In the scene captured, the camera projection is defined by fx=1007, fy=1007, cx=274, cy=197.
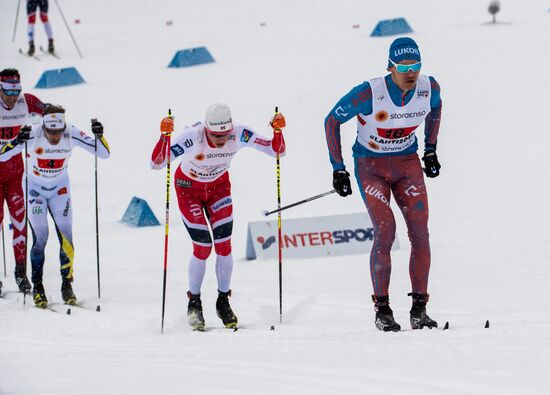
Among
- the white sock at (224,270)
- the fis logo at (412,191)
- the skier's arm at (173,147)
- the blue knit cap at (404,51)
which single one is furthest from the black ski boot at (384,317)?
the skier's arm at (173,147)

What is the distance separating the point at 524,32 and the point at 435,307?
13.5 m

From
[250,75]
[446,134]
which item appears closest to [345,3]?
[250,75]

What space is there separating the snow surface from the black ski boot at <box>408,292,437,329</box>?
0.28m

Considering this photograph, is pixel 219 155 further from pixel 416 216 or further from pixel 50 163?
pixel 50 163

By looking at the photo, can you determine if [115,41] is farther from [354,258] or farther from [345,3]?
[354,258]

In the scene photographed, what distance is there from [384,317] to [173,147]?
1.97 meters

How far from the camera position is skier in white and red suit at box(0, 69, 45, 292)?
8.78 metres

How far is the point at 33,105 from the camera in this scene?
908 cm

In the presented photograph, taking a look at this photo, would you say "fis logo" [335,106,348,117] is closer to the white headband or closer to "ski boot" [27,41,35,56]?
the white headband

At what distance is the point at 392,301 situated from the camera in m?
7.89

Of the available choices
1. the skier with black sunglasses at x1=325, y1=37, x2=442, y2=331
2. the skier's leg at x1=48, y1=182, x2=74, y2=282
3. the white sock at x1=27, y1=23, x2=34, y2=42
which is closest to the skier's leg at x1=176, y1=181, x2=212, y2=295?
the skier with black sunglasses at x1=325, y1=37, x2=442, y2=331

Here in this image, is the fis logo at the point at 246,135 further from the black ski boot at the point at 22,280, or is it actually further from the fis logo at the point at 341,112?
the black ski boot at the point at 22,280

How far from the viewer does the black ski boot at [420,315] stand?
245 inches

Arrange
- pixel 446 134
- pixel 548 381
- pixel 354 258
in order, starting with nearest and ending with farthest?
pixel 548 381 < pixel 354 258 < pixel 446 134
